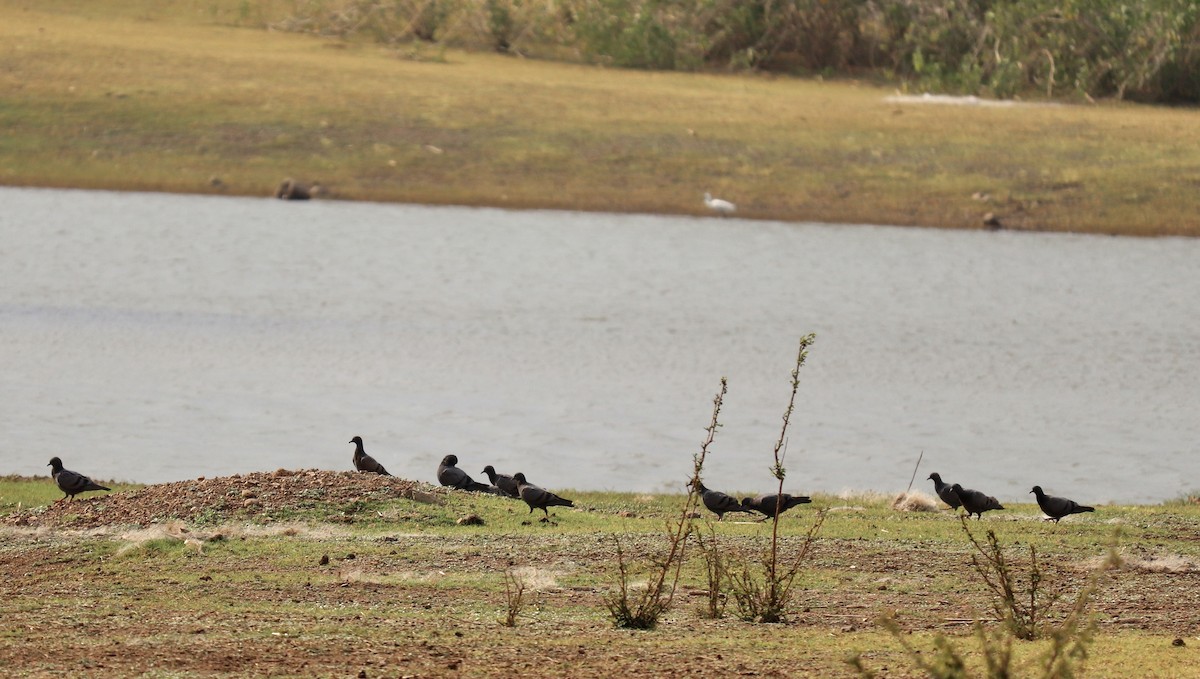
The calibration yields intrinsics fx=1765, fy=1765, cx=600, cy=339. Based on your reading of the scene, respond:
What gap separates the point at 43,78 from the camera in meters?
36.7

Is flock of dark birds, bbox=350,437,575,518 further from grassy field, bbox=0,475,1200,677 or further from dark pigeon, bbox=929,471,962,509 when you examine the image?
dark pigeon, bbox=929,471,962,509

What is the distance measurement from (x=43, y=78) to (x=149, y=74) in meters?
2.17

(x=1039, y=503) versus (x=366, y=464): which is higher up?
(x=1039, y=503)

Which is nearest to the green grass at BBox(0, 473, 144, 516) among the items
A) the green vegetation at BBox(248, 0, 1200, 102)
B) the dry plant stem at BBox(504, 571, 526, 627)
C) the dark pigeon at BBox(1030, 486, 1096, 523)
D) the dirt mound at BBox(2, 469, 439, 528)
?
the dirt mound at BBox(2, 469, 439, 528)

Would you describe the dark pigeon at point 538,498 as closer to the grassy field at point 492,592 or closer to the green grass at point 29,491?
the grassy field at point 492,592


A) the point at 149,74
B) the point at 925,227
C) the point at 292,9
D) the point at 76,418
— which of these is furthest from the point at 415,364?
the point at 292,9

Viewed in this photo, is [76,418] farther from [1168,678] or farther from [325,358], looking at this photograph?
[1168,678]

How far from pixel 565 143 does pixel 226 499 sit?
2406 centimetres

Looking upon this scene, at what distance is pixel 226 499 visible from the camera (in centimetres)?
1158

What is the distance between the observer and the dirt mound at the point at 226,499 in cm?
1130

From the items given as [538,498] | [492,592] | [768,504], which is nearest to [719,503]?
[768,504]

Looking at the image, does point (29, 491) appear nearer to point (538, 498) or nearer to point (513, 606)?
Result: point (538, 498)

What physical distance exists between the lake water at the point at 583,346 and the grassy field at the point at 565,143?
2.56ft

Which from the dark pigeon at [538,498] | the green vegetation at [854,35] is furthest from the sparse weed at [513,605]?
the green vegetation at [854,35]
